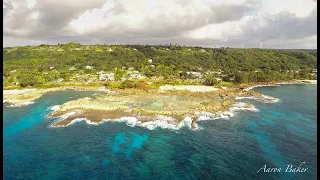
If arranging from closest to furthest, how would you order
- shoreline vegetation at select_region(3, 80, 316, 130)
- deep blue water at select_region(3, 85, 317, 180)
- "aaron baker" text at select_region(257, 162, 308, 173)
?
deep blue water at select_region(3, 85, 317, 180) < "aaron baker" text at select_region(257, 162, 308, 173) < shoreline vegetation at select_region(3, 80, 316, 130)

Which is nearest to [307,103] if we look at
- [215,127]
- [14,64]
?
[215,127]

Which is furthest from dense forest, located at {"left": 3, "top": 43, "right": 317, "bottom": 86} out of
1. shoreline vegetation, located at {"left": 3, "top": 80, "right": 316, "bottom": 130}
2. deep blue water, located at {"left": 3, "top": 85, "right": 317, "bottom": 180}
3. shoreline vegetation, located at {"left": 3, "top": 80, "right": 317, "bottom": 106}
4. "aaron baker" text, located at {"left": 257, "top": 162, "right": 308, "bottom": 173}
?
"aaron baker" text, located at {"left": 257, "top": 162, "right": 308, "bottom": 173}

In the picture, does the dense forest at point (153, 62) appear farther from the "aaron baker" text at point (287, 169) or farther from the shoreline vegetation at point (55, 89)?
the "aaron baker" text at point (287, 169)

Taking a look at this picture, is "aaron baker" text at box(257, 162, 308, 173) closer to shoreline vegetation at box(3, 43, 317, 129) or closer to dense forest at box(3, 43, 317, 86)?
shoreline vegetation at box(3, 43, 317, 129)

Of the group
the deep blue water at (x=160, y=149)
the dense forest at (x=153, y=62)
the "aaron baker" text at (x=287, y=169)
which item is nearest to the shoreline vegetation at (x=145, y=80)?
the dense forest at (x=153, y=62)

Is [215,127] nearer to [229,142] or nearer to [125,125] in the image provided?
[229,142]

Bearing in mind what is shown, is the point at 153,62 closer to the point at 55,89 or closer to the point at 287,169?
the point at 55,89
